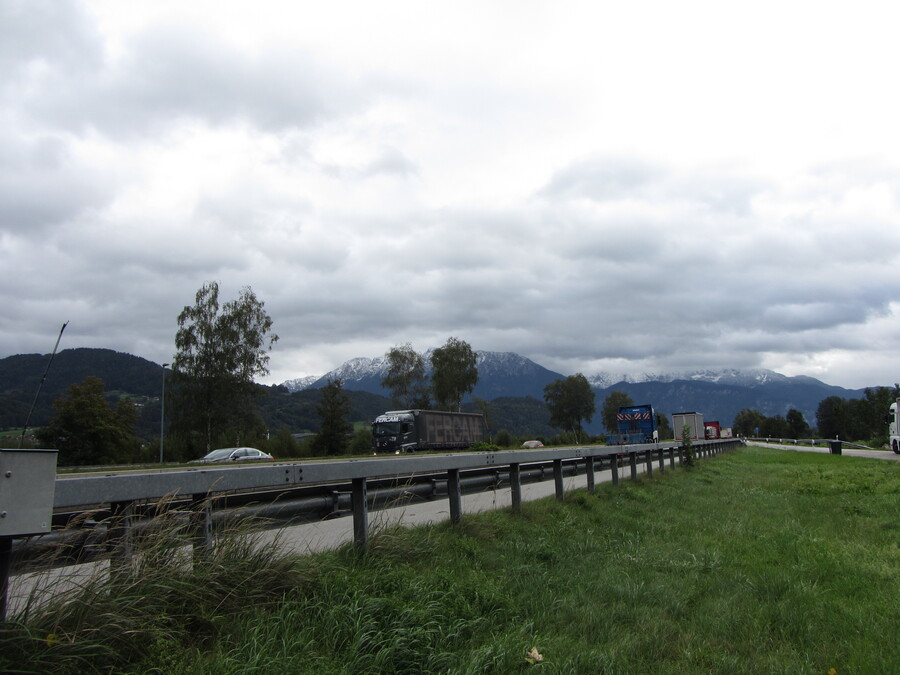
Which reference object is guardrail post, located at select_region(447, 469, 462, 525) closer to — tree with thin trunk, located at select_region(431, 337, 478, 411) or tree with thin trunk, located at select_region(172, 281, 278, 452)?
tree with thin trunk, located at select_region(172, 281, 278, 452)

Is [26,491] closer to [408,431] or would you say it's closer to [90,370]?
[408,431]

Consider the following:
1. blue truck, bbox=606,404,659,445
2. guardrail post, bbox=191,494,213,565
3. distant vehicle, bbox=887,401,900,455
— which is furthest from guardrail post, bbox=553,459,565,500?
distant vehicle, bbox=887,401,900,455

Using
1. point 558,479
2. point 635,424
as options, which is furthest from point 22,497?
point 635,424

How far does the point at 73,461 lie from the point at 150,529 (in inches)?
2208

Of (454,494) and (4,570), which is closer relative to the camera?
(4,570)

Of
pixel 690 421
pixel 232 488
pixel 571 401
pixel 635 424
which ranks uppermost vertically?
pixel 571 401

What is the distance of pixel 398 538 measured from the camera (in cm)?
543

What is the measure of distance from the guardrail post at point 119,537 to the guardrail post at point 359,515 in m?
1.75

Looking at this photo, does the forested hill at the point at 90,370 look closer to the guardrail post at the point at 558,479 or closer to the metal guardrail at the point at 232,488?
the guardrail post at the point at 558,479

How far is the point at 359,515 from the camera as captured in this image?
5.16m

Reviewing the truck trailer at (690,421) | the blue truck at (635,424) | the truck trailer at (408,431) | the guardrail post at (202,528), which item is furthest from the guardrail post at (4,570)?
the truck trailer at (690,421)

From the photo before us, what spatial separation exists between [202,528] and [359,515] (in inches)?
52.7

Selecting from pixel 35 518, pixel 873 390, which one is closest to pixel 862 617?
pixel 35 518

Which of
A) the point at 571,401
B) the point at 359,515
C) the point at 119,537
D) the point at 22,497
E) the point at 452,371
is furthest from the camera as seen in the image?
the point at 571,401
